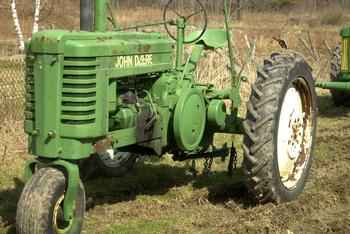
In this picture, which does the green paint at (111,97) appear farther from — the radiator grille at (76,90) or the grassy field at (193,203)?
the grassy field at (193,203)

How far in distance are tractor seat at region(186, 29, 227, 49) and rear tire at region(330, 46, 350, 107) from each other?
541 cm

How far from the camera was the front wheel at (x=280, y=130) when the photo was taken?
4.88 metres

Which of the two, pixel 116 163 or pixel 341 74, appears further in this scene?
pixel 341 74

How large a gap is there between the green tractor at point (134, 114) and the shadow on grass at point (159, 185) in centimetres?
18

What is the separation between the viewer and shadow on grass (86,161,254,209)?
552cm

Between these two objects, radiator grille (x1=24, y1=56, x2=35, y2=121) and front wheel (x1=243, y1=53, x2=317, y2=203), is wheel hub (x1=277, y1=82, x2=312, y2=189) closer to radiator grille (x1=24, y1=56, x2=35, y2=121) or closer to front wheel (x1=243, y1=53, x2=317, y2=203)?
front wheel (x1=243, y1=53, x2=317, y2=203)

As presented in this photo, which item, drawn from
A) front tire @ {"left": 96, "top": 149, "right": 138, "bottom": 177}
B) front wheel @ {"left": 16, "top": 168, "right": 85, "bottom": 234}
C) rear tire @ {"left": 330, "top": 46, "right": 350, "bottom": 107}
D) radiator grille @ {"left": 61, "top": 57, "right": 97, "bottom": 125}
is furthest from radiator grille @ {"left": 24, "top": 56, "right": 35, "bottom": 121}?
rear tire @ {"left": 330, "top": 46, "right": 350, "bottom": 107}

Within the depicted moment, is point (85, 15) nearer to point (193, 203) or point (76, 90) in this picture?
point (193, 203)

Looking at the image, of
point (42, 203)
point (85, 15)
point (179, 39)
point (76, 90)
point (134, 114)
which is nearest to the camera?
point (42, 203)

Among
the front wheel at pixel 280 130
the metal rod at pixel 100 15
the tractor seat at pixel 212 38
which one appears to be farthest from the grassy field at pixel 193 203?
the metal rod at pixel 100 15

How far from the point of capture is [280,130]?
521 centimetres

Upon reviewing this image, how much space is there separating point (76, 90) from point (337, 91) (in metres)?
7.83

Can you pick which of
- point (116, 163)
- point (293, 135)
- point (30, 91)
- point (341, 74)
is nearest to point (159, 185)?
point (116, 163)

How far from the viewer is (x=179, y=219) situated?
4.98 meters
